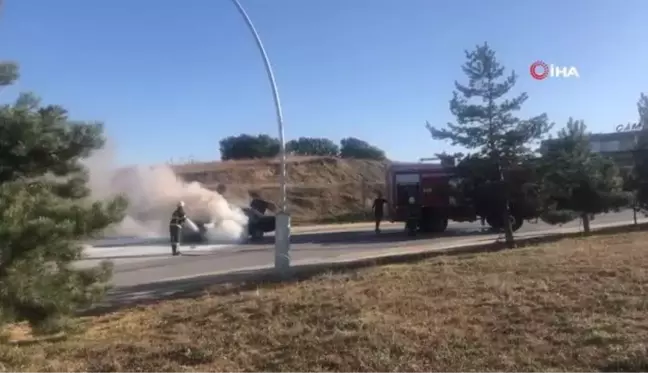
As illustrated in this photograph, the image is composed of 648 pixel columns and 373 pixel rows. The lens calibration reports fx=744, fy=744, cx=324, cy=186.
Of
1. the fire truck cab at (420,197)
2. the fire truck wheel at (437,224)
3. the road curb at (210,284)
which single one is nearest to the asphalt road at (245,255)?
the fire truck wheel at (437,224)

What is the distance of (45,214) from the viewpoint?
22.0ft

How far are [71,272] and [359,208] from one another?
49546mm

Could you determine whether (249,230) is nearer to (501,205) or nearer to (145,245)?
(145,245)

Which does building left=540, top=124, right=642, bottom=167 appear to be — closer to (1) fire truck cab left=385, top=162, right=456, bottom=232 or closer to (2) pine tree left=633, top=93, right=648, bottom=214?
(2) pine tree left=633, top=93, right=648, bottom=214

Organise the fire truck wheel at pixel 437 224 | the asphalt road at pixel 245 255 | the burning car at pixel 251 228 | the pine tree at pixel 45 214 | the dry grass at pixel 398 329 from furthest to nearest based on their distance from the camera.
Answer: the fire truck wheel at pixel 437 224, the burning car at pixel 251 228, the asphalt road at pixel 245 255, the dry grass at pixel 398 329, the pine tree at pixel 45 214

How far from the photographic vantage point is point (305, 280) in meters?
12.8

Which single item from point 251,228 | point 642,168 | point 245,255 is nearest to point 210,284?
point 245,255

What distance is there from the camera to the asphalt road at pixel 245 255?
17.6m

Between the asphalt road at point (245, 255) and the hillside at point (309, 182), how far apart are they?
21237mm

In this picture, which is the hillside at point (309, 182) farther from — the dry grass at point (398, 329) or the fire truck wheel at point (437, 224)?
the dry grass at point (398, 329)

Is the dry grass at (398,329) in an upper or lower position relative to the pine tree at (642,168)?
lower

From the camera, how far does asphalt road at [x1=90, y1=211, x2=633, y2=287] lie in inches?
693

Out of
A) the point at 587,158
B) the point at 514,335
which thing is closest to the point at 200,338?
the point at 514,335

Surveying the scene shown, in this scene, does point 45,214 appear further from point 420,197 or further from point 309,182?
point 309,182
